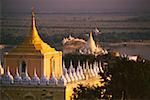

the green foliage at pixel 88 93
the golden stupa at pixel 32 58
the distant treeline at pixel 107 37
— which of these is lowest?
the green foliage at pixel 88 93

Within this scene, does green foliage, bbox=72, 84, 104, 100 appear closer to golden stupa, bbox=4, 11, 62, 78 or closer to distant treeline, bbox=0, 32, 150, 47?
golden stupa, bbox=4, 11, 62, 78

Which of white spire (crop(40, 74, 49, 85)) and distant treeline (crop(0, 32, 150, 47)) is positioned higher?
distant treeline (crop(0, 32, 150, 47))

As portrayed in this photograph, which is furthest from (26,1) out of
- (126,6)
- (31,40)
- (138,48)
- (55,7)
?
(138,48)

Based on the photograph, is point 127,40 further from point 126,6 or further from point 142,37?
point 126,6

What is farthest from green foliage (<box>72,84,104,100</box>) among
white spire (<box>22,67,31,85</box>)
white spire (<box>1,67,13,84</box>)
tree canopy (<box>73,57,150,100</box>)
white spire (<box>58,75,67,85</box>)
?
white spire (<box>1,67,13,84</box>)

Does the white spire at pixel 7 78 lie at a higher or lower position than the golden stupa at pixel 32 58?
lower

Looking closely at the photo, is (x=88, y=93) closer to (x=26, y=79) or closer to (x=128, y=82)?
(x=128, y=82)

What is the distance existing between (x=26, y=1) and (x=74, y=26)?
7791 mm

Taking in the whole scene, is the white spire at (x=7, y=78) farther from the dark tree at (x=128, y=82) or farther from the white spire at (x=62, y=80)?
the dark tree at (x=128, y=82)

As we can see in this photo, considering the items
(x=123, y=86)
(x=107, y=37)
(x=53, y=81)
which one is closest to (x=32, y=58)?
(x=53, y=81)

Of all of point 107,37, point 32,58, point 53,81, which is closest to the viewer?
point 53,81

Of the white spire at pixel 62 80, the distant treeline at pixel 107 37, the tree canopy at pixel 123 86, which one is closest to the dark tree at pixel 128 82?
the tree canopy at pixel 123 86

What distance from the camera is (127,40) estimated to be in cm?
1595

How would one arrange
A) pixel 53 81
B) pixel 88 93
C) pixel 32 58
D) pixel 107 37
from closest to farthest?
pixel 88 93
pixel 53 81
pixel 32 58
pixel 107 37
